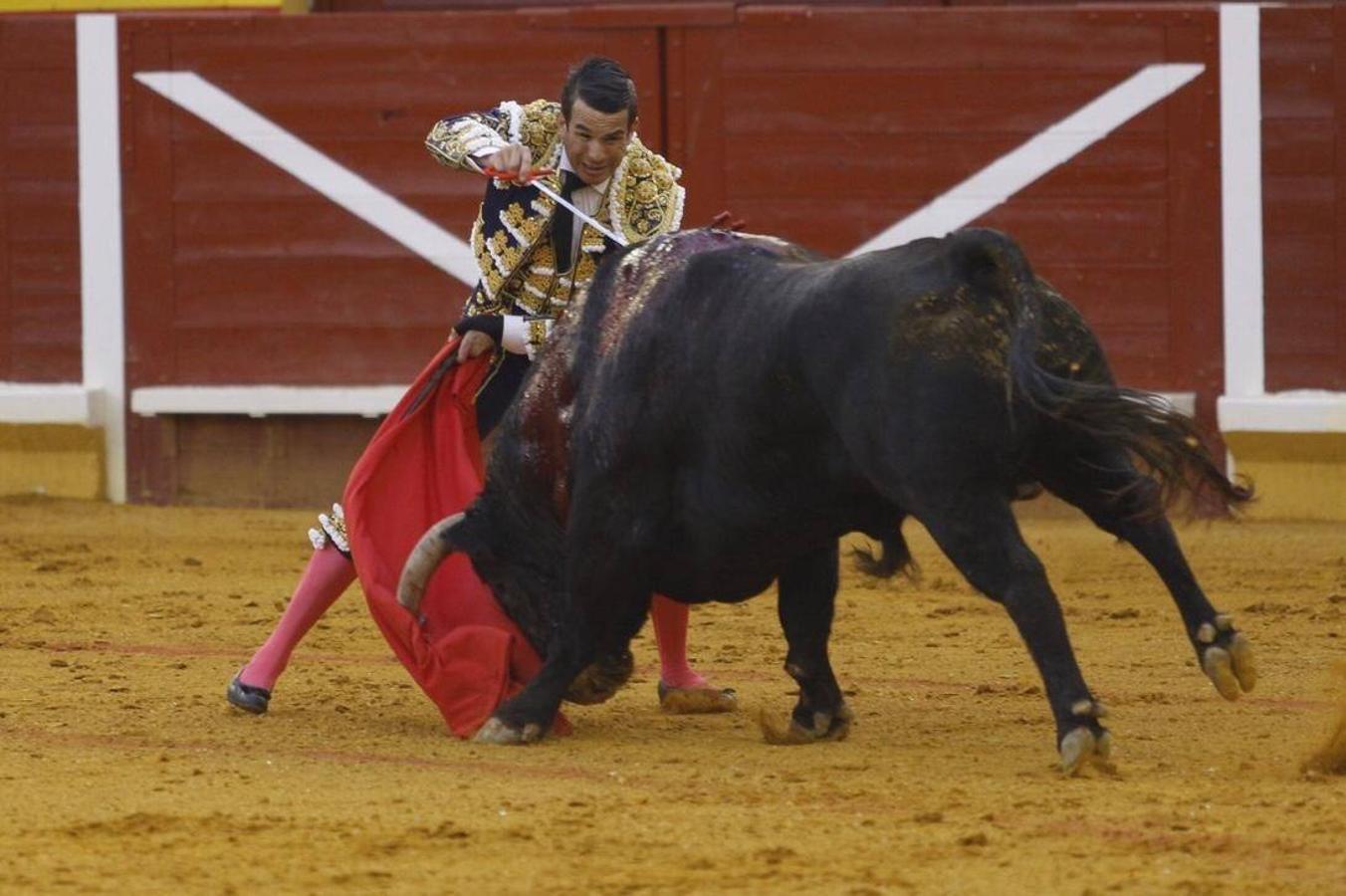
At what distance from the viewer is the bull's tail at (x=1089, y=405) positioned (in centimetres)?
359

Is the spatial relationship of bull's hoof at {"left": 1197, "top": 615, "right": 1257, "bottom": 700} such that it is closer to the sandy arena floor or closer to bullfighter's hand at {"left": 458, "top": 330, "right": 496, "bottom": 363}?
the sandy arena floor

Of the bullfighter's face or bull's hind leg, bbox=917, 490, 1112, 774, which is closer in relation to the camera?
bull's hind leg, bbox=917, 490, 1112, 774

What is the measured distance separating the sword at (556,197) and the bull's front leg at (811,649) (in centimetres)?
68

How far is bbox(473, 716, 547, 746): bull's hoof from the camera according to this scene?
4184mm

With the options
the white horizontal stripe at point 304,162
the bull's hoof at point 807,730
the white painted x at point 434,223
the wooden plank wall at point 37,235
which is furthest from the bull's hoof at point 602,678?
the wooden plank wall at point 37,235

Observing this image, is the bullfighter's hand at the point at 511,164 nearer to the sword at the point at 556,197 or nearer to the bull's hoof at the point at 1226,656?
the sword at the point at 556,197

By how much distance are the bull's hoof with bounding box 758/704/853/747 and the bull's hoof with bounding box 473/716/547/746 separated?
382 mm

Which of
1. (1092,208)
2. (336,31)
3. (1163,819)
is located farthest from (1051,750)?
(336,31)

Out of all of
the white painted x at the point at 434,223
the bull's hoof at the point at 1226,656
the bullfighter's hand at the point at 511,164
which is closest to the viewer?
the bull's hoof at the point at 1226,656

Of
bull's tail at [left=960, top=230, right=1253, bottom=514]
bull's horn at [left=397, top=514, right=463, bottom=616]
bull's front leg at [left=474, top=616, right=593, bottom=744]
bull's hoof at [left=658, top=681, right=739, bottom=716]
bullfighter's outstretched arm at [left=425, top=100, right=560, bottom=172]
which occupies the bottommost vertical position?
bull's hoof at [left=658, top=681, right=739, bottom=716]

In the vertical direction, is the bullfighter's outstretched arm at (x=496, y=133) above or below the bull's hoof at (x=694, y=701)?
above

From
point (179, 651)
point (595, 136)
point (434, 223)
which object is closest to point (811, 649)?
point (595, 136)

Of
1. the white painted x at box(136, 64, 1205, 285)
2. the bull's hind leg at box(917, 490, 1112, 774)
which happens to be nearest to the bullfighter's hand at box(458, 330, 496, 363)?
the bull's hind leg at box(917, 490, 1112, 774)

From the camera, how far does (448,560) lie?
4.52 meters
